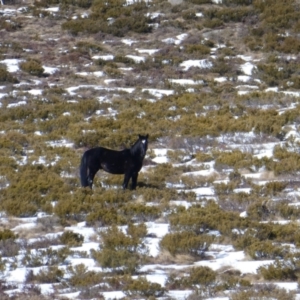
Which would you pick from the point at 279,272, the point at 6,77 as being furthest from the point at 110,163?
the point at 6,77

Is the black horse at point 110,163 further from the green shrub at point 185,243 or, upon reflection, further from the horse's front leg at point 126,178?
the green shrub at point 185,243

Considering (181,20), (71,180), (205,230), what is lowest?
(181,20)

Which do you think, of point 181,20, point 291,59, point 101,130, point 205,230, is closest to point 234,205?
point 205,230

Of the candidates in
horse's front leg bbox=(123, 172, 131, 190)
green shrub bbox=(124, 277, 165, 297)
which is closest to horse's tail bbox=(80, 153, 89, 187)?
horse's front leg bbox=(123, 172, 131, 190)

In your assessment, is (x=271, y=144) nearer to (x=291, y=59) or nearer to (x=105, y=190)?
(x=105, y=190)

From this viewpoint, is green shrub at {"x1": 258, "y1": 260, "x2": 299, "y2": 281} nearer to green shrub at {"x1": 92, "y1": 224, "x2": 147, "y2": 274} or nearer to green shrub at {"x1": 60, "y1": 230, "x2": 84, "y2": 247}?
green shrub at {"x1": 92, "y1": 224, "x2": 147, "y2": 274}

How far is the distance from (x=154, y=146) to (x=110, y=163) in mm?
3898

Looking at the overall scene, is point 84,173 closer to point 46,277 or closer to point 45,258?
point 45,258

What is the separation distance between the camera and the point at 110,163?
1320 cm

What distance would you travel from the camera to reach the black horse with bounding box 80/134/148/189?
13.1 meters

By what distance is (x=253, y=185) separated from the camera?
13.0m

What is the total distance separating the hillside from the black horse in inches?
10.6

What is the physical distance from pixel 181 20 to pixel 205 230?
22215mm

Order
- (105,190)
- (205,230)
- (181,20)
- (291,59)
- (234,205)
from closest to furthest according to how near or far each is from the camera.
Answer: (205,230) < (234,205) < (105,190) < (291,59) < (181,20)
